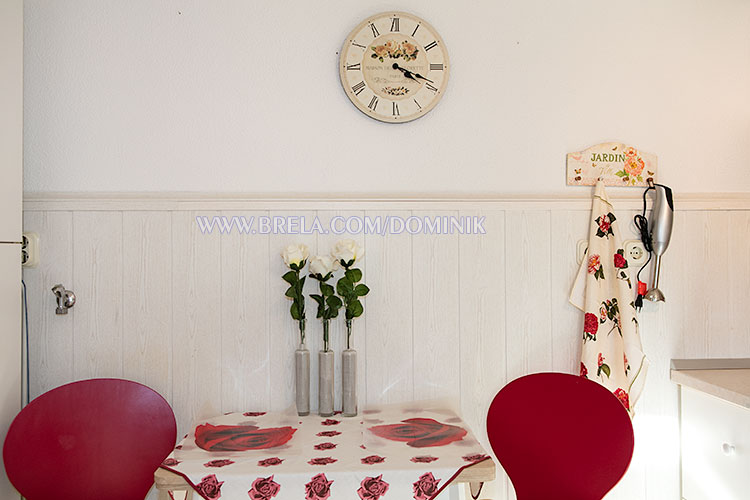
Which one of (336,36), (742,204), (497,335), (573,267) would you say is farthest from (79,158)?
(742,204)

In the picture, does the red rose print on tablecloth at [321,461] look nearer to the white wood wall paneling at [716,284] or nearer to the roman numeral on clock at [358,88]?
the roman numeral on clock at [358,88]

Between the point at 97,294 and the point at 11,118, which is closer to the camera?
the point at 11,118

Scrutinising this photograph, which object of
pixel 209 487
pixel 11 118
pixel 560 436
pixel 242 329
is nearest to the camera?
pixel 209 487

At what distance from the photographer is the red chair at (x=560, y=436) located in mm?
1701

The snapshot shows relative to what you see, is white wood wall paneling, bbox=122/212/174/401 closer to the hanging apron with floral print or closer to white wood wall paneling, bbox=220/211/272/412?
white wood wall paneling, bbox=220/211/272/412

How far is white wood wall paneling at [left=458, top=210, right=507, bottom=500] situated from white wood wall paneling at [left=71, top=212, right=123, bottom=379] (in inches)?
45.9

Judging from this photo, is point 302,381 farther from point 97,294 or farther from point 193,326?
point 97,294

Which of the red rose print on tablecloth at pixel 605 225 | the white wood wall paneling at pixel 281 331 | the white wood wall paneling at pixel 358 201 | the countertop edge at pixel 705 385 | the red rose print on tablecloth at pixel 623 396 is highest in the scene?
the white wood wall paneling at pixel 358 201

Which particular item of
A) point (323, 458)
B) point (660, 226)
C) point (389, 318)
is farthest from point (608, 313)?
point (323, 458)

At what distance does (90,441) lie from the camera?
1.84m

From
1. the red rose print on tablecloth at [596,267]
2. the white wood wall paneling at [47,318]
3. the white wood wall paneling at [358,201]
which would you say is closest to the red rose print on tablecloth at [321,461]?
the white wood wall paneling at [358,201]

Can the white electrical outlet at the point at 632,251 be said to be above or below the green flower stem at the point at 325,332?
above

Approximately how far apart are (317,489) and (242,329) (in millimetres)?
715

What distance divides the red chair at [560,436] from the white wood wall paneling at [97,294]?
1273 millimetres
